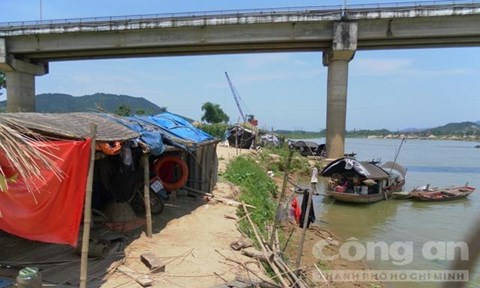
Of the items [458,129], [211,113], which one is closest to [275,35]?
[211,113]

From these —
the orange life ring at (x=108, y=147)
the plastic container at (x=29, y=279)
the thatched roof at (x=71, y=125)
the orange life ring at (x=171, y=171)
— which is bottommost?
the plastic container at (x=29, y=279)

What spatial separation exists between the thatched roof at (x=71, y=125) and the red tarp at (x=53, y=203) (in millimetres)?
414

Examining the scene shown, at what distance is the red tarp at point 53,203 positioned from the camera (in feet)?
18.1

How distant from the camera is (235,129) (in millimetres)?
33031

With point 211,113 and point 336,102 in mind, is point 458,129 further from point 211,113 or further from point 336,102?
point 336,102

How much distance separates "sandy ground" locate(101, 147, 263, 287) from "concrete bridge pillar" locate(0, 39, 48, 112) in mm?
25982

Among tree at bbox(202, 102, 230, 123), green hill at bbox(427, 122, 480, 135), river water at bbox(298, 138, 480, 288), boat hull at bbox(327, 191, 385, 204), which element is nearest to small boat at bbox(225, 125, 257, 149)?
river water at bbox(298, 138, 480, 288)

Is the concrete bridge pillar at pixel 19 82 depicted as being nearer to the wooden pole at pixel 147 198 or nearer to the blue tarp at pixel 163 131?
the blue tarp at pixel 163 131

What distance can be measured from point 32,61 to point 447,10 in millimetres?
31165

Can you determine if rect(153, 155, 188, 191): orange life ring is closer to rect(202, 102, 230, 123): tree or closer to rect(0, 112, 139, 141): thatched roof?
rect(0, 112, 139, 141): thatched roof

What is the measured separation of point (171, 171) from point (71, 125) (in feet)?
14.4

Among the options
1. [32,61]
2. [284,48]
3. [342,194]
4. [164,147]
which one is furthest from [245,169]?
[32,61]

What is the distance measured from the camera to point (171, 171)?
35.6 feet

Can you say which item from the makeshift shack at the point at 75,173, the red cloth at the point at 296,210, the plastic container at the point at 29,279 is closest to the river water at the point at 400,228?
the red cloth at the point at 296,210
